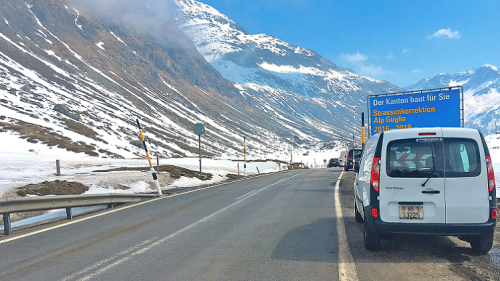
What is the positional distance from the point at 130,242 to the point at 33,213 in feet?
19.1

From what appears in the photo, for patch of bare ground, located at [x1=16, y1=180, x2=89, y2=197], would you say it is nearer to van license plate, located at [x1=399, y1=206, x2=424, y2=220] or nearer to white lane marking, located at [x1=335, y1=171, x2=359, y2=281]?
white lane marking, located at [x1=335, y1=171, x2=359, y2=281]

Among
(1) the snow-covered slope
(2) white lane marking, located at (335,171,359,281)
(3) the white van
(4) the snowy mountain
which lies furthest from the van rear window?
(1) the snow-covered slope

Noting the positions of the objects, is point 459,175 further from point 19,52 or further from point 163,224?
point 19,52

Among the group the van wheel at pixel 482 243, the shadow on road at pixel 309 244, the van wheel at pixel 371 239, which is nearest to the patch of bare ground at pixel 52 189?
the shadow on road at pixel 309 244

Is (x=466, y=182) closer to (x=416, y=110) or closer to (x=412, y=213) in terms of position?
(x=412, y=213)

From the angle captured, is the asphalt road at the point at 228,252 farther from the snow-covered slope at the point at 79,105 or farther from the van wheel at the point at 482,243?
the snow-covered slope at the point at 79,105

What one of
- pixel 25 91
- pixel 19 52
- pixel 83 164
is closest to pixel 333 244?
pixel 83 164

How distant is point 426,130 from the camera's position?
532 cm

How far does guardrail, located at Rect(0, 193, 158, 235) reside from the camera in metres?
7.32

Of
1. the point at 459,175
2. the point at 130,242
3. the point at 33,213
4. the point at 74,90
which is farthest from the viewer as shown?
the point at 74,90

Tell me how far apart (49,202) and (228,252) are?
5.15 m

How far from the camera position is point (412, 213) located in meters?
5.15

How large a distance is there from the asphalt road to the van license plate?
608mm

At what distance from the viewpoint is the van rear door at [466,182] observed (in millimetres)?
5004
